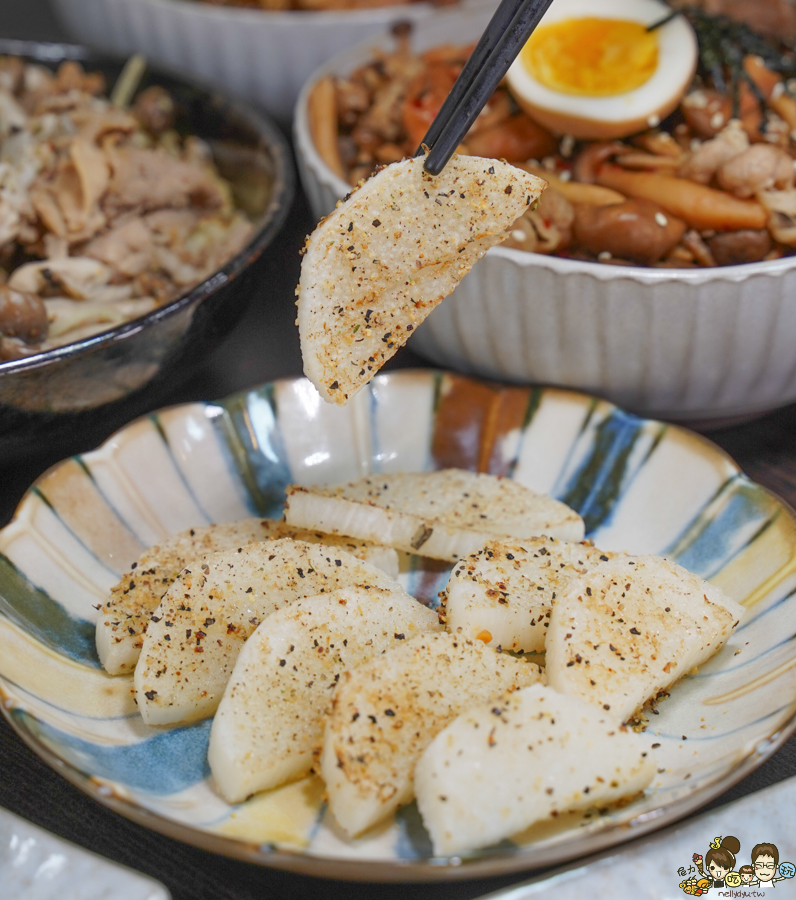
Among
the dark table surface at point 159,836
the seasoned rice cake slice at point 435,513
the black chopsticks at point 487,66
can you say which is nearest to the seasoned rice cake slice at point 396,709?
the dark table surface at point 159,836

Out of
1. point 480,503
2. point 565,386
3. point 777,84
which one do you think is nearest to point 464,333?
point 565,386

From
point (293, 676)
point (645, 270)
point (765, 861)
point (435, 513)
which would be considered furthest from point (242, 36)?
point (765, 861)

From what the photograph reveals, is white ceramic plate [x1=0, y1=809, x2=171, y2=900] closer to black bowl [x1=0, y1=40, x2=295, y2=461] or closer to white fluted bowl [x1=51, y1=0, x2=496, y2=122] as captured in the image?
black bowl [x1=0, y1=40, x2=295, y2=461]

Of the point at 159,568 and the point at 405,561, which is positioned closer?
the point at 159,568

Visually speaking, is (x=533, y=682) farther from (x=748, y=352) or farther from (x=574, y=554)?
(x=748, y=352)

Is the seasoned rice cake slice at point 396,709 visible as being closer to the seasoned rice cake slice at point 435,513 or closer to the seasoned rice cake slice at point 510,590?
the seasoned rice cake slice at point 510,590

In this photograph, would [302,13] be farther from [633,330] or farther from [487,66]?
[487,66]
